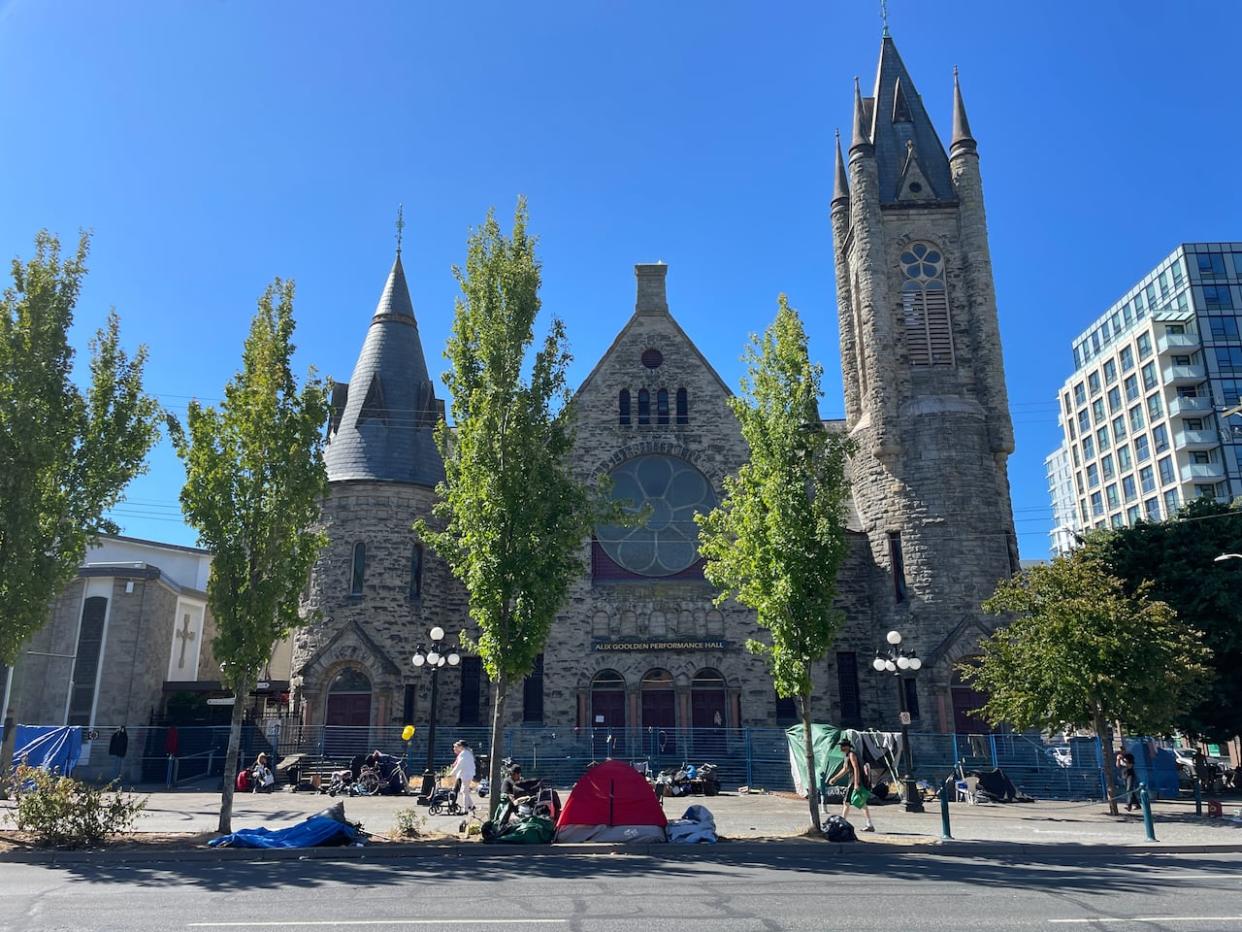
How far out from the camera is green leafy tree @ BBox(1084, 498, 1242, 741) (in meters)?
25.7

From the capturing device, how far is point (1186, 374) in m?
69.4

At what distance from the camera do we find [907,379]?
102 ft

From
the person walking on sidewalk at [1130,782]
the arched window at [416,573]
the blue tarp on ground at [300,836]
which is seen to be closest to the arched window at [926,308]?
the person walking on sidewalk at [1130,782]

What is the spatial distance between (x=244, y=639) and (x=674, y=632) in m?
16.8

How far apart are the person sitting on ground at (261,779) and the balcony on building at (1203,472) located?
68163 millimetres

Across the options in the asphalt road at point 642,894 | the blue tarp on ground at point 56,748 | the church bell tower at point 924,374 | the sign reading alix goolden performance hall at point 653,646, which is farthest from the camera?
the sign reading alix goolden performance hall at point 653,646

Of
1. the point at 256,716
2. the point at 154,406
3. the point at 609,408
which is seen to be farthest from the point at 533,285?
the point at 256,716

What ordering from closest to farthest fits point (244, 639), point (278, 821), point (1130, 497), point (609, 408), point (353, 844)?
point (353, 844) → point (244, 639) → point (278, 821) → point (609, 408) → point (1130, 497)

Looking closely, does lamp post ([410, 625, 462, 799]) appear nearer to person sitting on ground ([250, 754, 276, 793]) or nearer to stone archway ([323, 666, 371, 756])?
person sitting on ground ([250, 754, 276, 793])

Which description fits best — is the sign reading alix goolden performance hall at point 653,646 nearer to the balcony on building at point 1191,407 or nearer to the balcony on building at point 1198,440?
the balcony on building at point 1198,440

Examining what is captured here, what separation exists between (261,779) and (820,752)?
48.2 feet

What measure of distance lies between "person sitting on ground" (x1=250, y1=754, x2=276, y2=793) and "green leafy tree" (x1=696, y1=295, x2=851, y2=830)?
46.3 feet

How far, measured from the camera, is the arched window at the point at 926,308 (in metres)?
31.5

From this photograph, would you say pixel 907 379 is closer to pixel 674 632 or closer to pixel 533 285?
pixel 674 632
